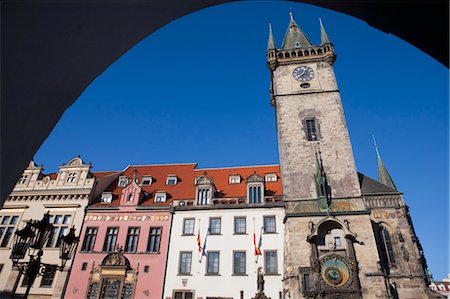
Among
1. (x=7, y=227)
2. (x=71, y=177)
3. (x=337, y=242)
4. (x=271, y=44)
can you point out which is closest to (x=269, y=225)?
(x=337, y=242)

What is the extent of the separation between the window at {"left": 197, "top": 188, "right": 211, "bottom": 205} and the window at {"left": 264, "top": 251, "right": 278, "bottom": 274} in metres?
6.20

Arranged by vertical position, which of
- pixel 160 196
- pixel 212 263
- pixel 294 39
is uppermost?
pixel 294 39

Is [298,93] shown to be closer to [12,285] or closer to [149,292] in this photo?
[149,292]

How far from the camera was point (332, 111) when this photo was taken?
23391mm

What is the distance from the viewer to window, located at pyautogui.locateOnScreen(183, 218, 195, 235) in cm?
2127

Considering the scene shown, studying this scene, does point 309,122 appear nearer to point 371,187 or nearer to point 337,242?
point 371,187

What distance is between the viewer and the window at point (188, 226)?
21266mm

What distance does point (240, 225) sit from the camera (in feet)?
68.3

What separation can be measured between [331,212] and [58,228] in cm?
2044

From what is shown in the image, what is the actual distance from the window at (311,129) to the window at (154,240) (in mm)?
13792

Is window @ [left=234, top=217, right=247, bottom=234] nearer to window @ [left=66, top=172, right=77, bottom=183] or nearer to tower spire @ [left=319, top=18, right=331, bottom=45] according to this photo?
window @ [left=66, top=172, right=77, bottom=183]

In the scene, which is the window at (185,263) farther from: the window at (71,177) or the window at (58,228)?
the window at (71,177)

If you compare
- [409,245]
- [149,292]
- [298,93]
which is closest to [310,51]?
[298,93]

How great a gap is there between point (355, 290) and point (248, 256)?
22.0 feet
